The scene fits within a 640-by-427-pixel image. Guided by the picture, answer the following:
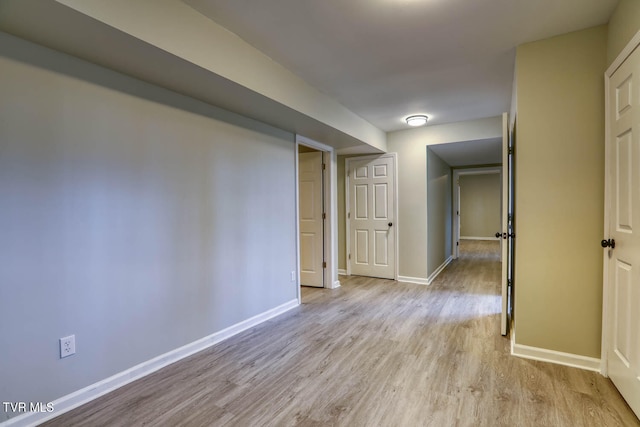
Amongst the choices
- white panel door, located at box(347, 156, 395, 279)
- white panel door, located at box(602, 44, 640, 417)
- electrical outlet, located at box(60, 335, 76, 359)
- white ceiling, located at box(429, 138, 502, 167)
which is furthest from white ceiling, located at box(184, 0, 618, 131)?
electrical outlet, located at box(60, 335, 76, 359)

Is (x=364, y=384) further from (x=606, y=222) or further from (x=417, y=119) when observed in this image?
(x=417, y=119)

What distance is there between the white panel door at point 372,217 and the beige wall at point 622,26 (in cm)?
306

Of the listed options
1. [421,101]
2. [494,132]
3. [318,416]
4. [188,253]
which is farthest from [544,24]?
[188,253]

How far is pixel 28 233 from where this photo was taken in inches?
66.2

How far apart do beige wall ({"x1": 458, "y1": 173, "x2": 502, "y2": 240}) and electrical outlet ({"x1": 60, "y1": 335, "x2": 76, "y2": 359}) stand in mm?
10500

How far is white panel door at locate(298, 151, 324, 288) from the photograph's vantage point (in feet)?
15.0

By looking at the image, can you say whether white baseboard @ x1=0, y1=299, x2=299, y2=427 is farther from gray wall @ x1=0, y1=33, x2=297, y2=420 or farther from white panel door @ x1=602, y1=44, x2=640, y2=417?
white panel door @ x1=602, y1=44, x2=640, y2=417

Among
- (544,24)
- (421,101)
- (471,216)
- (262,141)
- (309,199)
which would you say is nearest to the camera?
(544,24)

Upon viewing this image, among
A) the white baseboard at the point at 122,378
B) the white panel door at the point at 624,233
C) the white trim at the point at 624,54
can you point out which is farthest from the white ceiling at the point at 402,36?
the white baseboard at the point at 122,378

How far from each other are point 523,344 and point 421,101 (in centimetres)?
255

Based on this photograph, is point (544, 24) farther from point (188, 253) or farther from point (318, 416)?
point (188, 253)

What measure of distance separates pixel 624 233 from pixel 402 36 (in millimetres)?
1838

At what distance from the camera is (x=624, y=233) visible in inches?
70.8

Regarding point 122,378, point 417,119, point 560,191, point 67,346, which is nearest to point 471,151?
point 417,119
